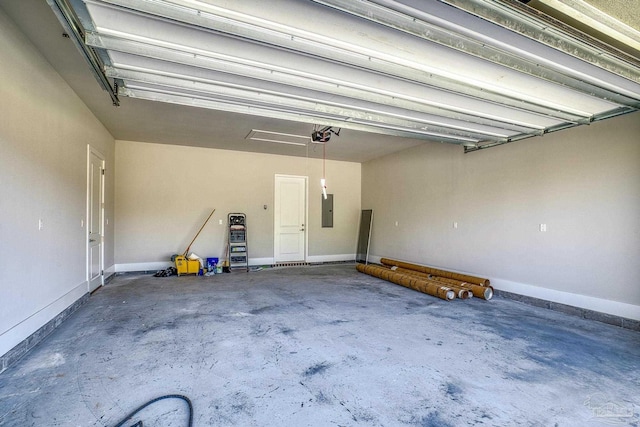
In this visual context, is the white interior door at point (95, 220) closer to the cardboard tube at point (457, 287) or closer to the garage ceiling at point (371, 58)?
the garage ceiling at point (371, 58)

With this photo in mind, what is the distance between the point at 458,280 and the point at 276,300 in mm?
3221

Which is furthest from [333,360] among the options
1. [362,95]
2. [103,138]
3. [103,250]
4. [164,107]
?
[103,138]

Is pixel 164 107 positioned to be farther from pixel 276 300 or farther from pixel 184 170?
pixel 276 300

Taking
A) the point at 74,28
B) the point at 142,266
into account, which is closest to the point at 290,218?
the point at 142,266

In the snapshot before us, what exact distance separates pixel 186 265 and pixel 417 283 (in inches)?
185

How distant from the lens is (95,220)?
529 centimetres

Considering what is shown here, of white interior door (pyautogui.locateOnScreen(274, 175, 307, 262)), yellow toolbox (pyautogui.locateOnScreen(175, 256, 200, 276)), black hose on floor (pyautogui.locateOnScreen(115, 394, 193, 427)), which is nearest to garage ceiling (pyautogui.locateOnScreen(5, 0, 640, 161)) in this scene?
black hose on floor (pyautogui.locateOnScreen(115, 394, 193, 427))

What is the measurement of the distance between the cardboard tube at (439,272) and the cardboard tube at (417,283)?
1.97ft

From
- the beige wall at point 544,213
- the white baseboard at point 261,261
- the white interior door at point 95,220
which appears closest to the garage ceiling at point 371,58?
the beige wall at point 544,213

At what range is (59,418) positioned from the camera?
6.42 ft

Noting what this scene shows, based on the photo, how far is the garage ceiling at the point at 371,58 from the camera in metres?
2.03

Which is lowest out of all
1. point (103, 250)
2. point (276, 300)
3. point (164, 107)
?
point (276, 300)

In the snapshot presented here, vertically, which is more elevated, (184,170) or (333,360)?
(184,170)

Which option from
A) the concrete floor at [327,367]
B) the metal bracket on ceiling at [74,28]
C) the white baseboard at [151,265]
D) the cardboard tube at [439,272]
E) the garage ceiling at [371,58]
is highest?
the metal bracket on ceiling at [74,28]
